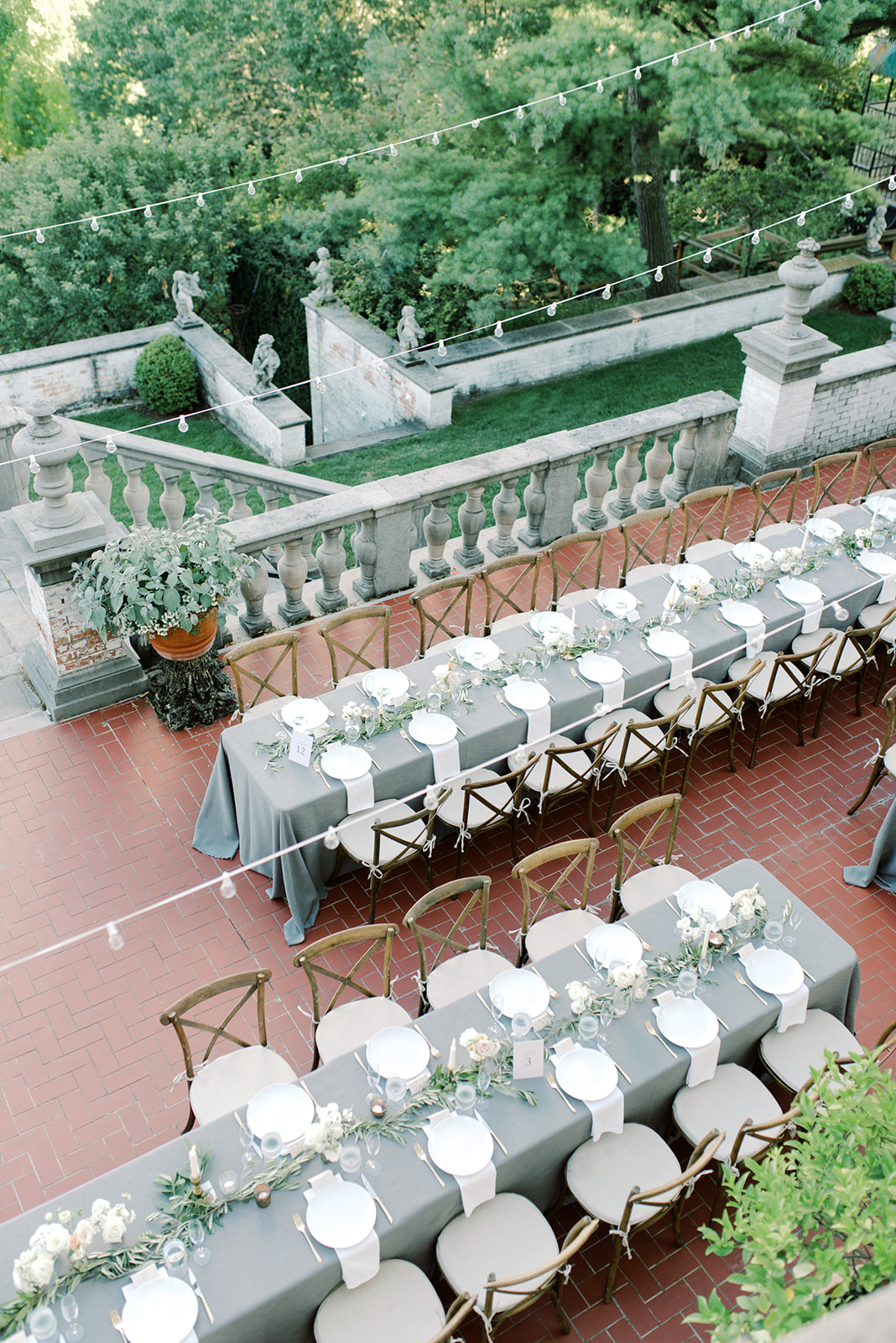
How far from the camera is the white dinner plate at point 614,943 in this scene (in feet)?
16.8

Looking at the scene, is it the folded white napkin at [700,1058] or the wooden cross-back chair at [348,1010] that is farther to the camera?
the wooden cross-back chair at [348,1010]

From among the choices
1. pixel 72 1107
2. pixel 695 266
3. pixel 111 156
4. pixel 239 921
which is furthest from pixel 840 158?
pixel 72 1107

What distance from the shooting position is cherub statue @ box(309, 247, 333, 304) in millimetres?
15234

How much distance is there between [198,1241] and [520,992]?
1.59 m

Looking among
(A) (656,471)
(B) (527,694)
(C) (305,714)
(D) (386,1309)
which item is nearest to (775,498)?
(A) (656,471)

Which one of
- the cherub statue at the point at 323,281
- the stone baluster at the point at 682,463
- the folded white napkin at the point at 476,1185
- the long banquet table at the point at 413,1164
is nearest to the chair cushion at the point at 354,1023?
the long banquet table at the point at 413,1164

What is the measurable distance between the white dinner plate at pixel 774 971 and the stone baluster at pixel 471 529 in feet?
13.1

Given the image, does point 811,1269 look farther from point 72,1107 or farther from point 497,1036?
point 72,1107

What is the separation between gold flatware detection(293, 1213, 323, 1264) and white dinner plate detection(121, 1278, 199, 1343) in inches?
15.9

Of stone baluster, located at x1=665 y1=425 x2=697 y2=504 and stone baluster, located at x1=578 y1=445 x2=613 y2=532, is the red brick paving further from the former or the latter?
stone baluster, located at x1=665 y1=425 x2=697 y2=504

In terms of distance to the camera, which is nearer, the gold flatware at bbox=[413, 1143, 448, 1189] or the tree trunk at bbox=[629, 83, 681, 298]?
the gold flatware at bbox=[413, 1143, 448, 1189]

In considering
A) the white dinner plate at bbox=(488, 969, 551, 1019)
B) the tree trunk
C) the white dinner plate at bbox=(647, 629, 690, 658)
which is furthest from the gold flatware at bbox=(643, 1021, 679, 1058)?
the tree trunk

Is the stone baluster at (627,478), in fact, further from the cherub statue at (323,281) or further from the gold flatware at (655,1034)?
the cherub statue at (323,281)

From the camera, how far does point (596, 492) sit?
8.77 meters
